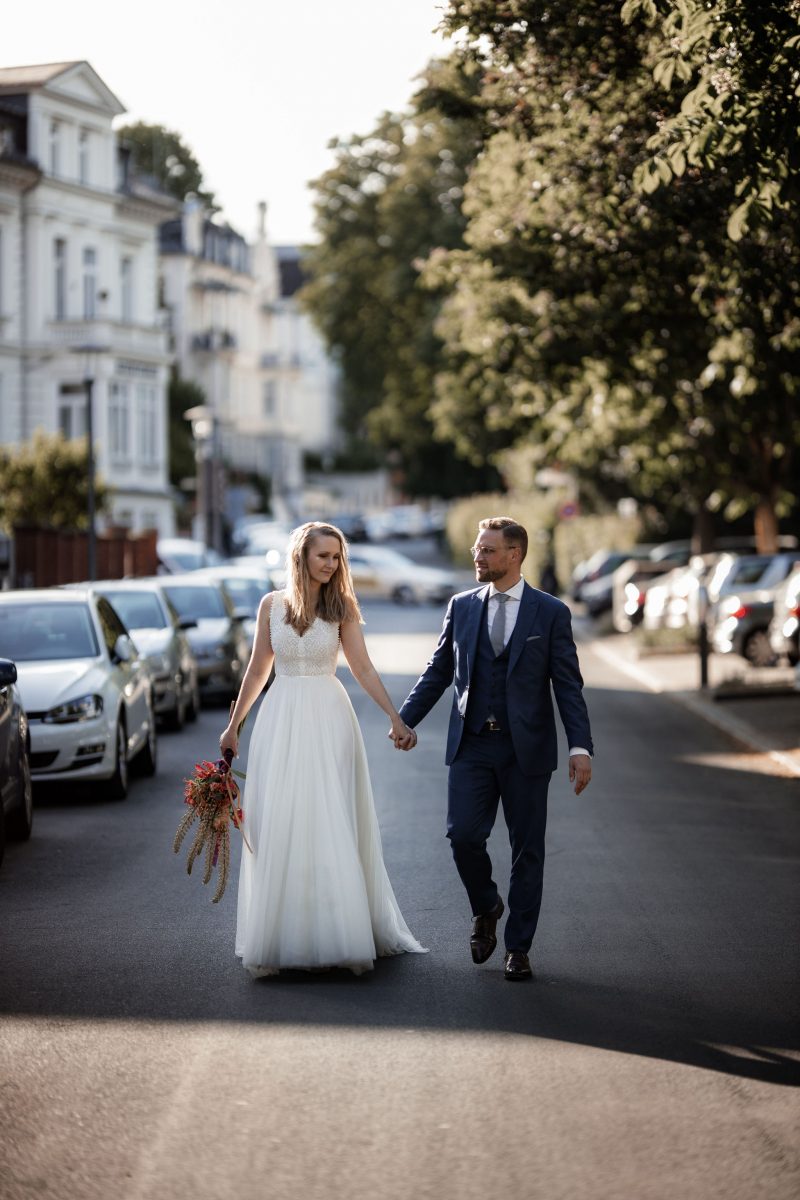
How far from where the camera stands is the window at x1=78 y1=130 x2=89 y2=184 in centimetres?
5416

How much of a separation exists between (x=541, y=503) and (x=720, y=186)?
42.6 m

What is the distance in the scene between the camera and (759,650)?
30406 mm

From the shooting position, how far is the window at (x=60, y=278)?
53875 mm

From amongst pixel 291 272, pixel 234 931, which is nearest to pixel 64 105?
pixel 234 931

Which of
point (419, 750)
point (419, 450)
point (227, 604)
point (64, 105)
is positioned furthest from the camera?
point (419, 450)

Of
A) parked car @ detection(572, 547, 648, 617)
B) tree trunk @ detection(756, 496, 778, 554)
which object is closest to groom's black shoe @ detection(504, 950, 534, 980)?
tree trunk @ detection(756, 496, 778, 554)

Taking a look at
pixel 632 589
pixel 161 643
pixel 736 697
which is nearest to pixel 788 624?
pixel 736 697

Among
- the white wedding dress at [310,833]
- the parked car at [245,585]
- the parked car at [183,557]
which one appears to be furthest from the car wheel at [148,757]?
the parked car at [183,557]

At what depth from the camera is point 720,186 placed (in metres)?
16.8

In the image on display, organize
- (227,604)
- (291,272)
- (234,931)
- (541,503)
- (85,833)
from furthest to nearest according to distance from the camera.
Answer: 1. (291,272)
2. (541,503)
3. (227,604)
4. (85,833)
5. (234,931)

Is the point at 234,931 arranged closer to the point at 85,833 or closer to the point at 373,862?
the point at 373,862

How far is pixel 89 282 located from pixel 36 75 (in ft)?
22.2

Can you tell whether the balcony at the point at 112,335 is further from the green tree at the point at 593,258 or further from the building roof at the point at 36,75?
the green tree at the point at 593,258

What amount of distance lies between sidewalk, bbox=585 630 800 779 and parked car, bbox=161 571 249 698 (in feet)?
17.9
